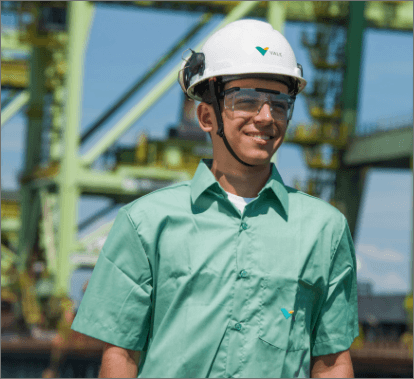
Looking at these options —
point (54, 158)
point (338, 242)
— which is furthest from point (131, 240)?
point (54, 158)

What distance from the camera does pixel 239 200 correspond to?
2.68 m

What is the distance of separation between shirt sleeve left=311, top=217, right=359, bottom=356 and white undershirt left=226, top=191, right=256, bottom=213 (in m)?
0.45

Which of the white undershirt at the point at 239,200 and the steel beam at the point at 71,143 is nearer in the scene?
the white undershirt at the point at 239,200

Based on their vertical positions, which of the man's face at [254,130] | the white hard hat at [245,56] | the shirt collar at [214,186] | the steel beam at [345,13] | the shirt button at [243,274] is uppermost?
the steel beam at [345,13]

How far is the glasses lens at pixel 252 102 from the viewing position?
103 inches

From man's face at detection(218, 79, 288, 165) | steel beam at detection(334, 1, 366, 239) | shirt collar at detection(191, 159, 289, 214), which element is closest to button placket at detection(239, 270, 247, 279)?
shirt collar at detection(191, 159, 289, 214)

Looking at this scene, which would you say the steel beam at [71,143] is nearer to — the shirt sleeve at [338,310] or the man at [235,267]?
the man at [235,267]

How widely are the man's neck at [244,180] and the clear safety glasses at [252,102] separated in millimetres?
247

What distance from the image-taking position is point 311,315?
2.64 metres

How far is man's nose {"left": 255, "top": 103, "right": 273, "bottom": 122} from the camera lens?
2.60 meters

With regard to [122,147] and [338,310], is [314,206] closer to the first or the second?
[338,310]

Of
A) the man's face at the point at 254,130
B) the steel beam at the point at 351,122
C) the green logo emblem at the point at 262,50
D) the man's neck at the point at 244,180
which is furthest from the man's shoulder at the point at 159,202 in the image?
the steel beam at the point at 351,122

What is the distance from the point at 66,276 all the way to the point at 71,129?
15.8 ft

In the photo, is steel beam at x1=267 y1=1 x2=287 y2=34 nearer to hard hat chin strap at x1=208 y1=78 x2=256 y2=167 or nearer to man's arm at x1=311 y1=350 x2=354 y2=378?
hard hat chin strap at x1=208 y1=78 x2=256 y2=167
